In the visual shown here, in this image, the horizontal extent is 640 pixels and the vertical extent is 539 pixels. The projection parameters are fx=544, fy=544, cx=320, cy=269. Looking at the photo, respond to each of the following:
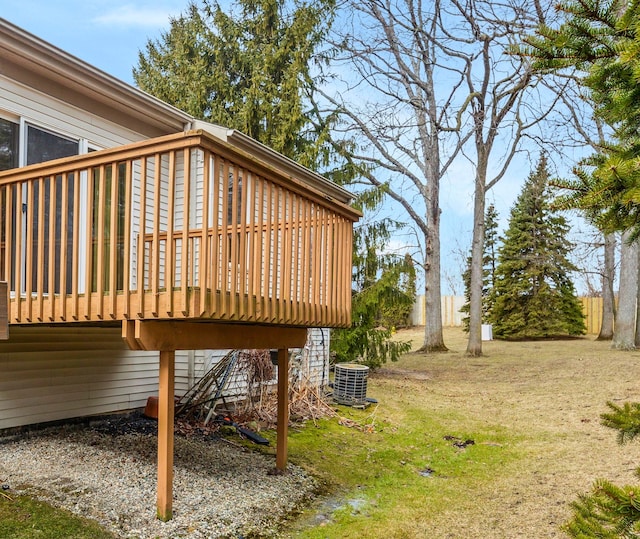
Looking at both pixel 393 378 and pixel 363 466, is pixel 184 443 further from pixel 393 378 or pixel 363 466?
pixel 393 378

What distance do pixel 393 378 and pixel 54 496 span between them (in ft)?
30.1

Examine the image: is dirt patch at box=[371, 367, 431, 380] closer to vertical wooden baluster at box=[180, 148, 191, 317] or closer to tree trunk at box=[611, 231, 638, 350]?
tree trunk at box=[611, 231, 638, 350]

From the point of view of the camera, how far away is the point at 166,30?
73.4 ft

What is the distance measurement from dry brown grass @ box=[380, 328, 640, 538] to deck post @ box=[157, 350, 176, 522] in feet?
6.19

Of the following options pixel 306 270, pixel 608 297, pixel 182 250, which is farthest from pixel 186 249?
pixel 608 297

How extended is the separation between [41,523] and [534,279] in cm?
2208

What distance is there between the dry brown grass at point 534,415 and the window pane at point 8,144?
5.01m

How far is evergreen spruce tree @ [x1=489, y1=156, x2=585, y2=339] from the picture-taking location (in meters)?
22.2

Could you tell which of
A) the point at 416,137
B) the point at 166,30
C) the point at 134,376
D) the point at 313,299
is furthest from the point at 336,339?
the point at 166,30

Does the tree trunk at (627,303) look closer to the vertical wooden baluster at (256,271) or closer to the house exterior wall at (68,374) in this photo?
the house exterior wall at (68,374)

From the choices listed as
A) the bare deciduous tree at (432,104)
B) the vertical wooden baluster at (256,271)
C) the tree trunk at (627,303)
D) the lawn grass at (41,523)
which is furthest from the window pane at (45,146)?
the tree trunk at (627,303)

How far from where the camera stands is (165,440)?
4.06m

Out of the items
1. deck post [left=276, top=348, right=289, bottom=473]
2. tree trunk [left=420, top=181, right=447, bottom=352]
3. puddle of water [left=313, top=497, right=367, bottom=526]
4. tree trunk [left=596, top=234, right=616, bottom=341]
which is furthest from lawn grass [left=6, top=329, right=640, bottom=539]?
tree trunk [left=596, top=234, right=616, bottom=341]

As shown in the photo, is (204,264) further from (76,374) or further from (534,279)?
(534,279)
